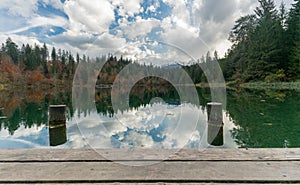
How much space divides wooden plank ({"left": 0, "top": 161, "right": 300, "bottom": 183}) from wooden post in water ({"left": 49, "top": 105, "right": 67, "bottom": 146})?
313 centimetres

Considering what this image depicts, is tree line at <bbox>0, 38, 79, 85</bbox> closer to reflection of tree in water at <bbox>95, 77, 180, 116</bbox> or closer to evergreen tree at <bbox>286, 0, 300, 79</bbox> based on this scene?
reflection of tree in water at <bbox>95, 77, 180, 116</bbox>

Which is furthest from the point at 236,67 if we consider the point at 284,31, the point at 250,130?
the point at 250,130

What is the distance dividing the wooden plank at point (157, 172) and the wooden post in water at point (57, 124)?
3.13 meters

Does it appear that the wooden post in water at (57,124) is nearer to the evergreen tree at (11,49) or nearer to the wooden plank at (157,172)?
the wooden plank at (157,172)

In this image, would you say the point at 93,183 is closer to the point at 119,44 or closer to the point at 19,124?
the point at 119,44

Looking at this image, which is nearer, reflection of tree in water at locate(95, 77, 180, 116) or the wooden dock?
the wooden dock

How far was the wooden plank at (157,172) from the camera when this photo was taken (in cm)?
160

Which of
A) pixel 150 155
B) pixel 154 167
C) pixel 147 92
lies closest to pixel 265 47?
pixel 147 92

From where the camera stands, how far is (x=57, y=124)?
5.15 meters

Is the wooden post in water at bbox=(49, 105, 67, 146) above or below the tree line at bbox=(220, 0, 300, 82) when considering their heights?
below

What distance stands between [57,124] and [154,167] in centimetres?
400

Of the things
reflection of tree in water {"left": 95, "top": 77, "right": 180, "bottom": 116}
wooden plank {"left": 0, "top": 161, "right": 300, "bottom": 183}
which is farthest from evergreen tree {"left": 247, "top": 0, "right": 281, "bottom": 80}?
wooden plank {"left": 0, "top": 161, "right": 300, "bottom": 183}

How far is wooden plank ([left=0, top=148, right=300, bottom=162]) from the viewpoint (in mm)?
2008

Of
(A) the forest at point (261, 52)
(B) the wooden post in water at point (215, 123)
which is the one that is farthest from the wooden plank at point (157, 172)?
(A) the forest at point (261, 52)
